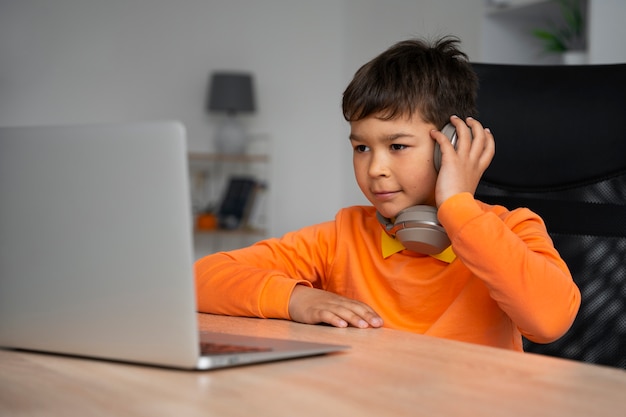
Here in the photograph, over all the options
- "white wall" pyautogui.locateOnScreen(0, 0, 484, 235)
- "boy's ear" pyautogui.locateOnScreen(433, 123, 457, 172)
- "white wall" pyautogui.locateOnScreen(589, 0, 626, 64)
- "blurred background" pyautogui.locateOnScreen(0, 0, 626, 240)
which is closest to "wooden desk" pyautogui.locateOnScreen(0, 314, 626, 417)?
"boy's ear" pyautogui.locateOnScreen(433, 123, 457, 172)

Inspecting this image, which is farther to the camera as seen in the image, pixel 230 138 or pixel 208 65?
pixel 208 65

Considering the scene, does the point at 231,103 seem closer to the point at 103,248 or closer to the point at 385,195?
the point at 385,195

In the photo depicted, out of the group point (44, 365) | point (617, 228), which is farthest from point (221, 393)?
point (617, 228)

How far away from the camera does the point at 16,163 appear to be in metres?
0.78

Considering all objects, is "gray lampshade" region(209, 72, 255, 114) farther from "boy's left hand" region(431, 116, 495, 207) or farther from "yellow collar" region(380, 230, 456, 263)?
"boy's left hand" region(431, 116, 495, 207)

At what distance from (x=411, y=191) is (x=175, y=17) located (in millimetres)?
4202

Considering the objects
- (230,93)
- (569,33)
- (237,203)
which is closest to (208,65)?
(230,93)

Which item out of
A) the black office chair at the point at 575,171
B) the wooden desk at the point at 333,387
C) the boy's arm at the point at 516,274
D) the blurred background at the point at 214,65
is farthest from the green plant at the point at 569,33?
the wooden desk at the point at 333,387

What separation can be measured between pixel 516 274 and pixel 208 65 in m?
4.44

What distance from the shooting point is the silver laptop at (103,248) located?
691 millimetres

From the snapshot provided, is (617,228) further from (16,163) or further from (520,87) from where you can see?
(16,163)

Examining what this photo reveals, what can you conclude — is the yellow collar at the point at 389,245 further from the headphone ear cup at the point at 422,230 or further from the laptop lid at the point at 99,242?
the laptop lid at the point at 99,242

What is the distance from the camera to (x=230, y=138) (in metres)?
5.12

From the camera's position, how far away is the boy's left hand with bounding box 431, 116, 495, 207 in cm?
119
